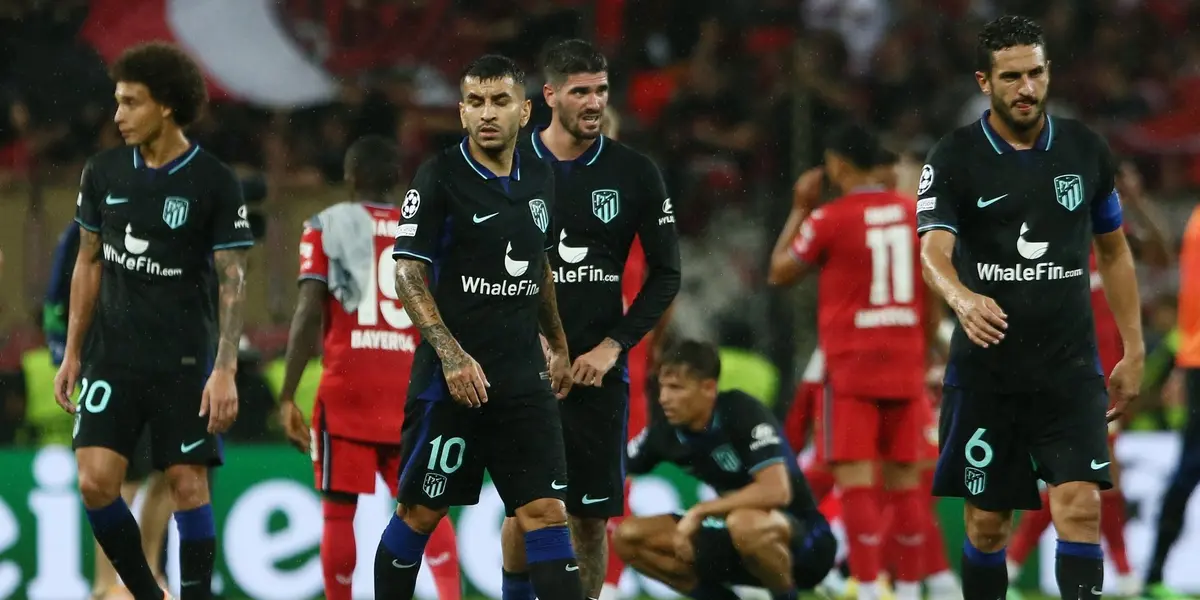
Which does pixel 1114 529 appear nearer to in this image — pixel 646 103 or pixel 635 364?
pixel 635 364

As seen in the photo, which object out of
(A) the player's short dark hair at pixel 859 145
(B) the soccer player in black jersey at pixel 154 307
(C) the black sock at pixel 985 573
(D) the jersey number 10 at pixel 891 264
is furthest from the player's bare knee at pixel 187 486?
(A) the player's short dark hair at pixel 859 145

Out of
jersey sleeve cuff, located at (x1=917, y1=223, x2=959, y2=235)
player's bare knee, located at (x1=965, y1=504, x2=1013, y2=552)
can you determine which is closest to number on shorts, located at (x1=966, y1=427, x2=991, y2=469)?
player's bare knee, located at (x1=965, y1=504, x2=1013, y2=552)

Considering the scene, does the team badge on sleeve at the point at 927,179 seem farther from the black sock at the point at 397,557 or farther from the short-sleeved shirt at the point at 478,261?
the black sock at the point at 397,557

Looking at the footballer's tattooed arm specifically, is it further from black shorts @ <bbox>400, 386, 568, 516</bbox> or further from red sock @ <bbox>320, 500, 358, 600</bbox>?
red sock @ <bbox>320, 500, 358, 600</bbox>

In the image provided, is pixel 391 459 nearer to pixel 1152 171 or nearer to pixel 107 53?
pixel 107 53

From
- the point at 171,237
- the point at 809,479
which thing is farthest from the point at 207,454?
the point at 809,479

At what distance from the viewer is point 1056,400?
19.7 ft

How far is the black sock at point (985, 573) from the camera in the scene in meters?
6.21

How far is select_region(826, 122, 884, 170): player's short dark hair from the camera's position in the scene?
8.61m

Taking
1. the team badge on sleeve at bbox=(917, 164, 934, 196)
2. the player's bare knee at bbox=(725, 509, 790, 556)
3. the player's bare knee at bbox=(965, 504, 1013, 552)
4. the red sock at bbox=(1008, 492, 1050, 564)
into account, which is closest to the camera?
the team badge on sleeve at bbox=(917, 164, 934, 196)

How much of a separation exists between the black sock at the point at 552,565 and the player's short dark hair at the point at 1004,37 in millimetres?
2128

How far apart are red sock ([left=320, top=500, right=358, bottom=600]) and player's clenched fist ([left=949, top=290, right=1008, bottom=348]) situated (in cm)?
271

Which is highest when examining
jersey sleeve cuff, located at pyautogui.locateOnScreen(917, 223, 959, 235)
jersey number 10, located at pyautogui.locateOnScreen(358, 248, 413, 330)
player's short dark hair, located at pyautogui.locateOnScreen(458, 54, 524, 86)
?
player's short dark hair, located at pyautogui.locateOnScreen(458, 54, 524, 86)

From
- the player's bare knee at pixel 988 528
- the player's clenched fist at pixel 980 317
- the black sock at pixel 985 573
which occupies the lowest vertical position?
the black sock at pixel 985 573
